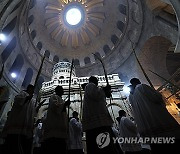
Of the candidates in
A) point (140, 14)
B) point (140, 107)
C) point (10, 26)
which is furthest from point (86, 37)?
point (140, 107)

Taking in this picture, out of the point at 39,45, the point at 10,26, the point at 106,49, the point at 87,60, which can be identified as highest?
the point at 39,45

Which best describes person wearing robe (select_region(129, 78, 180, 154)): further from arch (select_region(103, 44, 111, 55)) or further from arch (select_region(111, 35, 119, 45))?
arch (select_region(103, 44, 111, 55))

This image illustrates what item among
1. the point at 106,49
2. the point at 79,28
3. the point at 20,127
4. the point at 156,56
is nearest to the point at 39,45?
the point at 79,28

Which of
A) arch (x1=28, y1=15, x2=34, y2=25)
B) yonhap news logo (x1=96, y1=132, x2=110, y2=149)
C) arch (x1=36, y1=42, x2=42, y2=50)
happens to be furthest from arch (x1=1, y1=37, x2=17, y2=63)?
yonhap news logo (x1=96, y1=132, x2=110, y2=149)

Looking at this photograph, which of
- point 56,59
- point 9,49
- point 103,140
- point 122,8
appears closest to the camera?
point 103,140

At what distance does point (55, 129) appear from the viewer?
3.67 m

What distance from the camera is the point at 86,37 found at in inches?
894

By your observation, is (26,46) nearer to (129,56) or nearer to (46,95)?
(46,95)

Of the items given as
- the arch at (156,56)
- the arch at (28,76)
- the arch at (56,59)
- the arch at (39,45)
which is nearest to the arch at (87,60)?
the arch at (56,59)

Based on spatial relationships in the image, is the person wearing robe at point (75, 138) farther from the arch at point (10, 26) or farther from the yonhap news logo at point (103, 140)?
the arch at point (10, 26)

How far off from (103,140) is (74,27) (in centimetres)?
2087

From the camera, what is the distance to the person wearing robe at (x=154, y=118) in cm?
307

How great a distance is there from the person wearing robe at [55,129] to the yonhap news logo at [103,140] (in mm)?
907

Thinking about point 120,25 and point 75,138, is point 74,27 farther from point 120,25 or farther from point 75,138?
point 75,138
